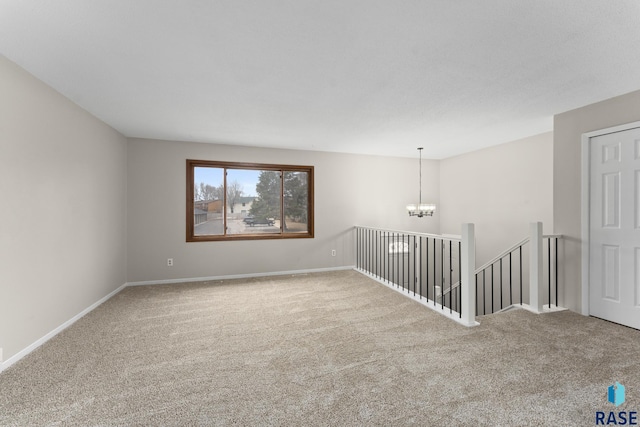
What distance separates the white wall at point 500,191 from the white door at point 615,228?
109 centimetres

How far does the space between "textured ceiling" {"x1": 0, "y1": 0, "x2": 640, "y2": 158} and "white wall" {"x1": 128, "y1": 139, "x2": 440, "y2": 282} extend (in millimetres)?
1069

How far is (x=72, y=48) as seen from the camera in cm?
195

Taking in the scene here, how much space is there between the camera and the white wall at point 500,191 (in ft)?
13.5

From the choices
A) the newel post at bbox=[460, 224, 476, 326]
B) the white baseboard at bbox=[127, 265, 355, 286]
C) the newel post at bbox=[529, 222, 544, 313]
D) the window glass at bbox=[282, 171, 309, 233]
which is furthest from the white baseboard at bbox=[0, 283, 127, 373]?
the newel post at bbox=[529, 222, 544, 313]

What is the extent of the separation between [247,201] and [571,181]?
4.52 meters

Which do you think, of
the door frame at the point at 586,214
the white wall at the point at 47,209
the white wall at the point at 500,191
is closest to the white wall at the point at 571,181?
the door frame at the point at 586,214

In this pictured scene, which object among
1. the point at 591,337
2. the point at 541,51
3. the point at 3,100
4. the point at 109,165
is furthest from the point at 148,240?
the point at 591,337

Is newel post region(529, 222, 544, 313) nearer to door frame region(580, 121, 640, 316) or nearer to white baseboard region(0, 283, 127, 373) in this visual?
door frame region(580, 121, 640, 316)

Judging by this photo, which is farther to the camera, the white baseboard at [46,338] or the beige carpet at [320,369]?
the white baseboard at [46,338]

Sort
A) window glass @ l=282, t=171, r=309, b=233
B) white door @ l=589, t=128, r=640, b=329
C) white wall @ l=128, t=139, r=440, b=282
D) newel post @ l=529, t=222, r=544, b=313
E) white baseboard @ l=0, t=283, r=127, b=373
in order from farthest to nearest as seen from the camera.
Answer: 1. window glass @ l=282, t=171, r=309, b=233
2. white wall @ l=128, t=139, r=440, b=282
3. newel post @ l=529, t=222, r=544, b=313
4. white door @ l=589, t=128, r=640, b=329
5. white baseboard @ l=0, t=283, r=127, b=373

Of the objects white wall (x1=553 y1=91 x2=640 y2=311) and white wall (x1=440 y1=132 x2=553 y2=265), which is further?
white wall (x1=440 y1=132 x2=553 y2=265)

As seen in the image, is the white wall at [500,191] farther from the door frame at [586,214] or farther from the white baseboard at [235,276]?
the white baseboard at [235,276]

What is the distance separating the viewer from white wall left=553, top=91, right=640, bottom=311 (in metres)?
3.00

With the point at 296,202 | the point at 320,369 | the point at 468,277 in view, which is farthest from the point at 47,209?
the point at 468,277
